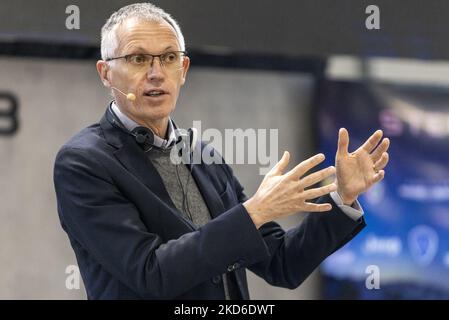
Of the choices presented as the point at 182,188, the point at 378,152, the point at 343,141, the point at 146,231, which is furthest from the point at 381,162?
the point at 146,231

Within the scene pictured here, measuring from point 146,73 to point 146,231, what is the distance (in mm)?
389

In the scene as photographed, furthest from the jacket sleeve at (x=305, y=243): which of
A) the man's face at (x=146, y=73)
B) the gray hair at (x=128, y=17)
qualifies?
the gray hair at (x=128, y=17)

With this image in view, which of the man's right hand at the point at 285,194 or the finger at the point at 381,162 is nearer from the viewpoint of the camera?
the man's right hand at the point at 285,194

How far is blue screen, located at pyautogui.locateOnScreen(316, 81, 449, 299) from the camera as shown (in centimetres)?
408

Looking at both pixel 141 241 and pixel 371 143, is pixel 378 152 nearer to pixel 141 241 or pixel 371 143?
pixel 371 143

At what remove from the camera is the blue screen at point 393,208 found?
4.08 m

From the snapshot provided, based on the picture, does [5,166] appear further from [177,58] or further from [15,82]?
[177,58]

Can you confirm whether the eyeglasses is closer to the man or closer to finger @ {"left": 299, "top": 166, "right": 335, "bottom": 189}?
the man

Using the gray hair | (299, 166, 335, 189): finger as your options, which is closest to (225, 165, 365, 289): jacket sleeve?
(299, 166, 335, 189): finger

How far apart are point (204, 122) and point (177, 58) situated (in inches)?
82.4

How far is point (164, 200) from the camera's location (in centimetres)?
173

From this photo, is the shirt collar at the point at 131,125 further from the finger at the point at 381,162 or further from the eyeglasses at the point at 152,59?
the finger at the point at 381,162

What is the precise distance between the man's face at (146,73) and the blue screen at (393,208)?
2.32 meters
